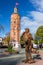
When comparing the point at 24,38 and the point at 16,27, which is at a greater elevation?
the point at 16,27

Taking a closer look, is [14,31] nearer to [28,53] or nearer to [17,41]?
[17,41]

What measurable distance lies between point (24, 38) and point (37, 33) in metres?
64.8

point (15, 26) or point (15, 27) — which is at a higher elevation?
point (15, 26)

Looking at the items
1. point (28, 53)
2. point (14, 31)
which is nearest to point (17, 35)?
point (14, 31)

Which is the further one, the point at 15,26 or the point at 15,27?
the point at 15,27

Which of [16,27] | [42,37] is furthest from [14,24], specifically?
[42,37]

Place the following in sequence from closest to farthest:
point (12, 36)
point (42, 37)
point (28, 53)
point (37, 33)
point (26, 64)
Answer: point (26, 64)
point (28, 53)
point (42, 37)
point (37, 33)
point (12, 36)

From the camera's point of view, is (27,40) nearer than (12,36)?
Yes

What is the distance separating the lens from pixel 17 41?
3356 inches

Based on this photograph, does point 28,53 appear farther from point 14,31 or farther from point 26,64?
point 14,31

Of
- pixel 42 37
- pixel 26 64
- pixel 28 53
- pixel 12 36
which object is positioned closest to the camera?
pixel 26 64

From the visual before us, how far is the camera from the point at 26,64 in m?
14.7

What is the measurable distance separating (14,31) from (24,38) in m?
69.4

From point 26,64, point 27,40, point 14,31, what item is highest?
point 14,31
